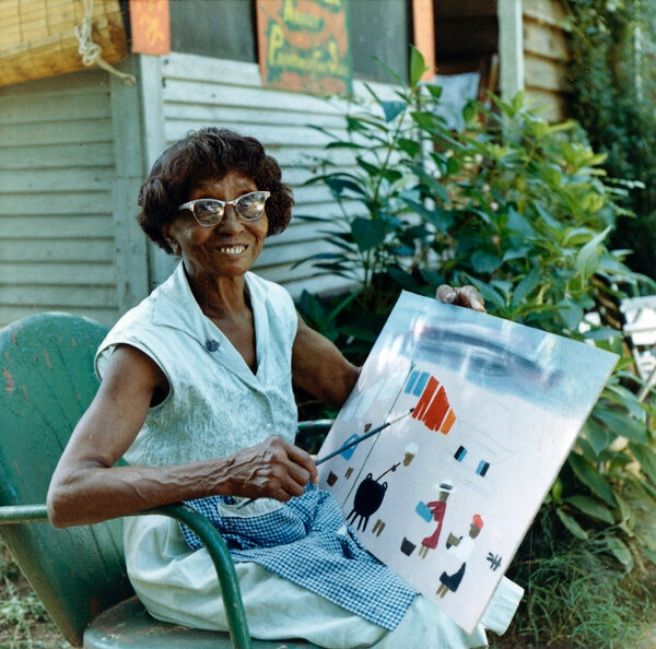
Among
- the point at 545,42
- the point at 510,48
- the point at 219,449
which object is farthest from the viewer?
the point at 545,42

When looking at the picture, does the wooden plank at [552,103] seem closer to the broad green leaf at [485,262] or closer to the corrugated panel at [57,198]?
the broad green leaf at [485,262]

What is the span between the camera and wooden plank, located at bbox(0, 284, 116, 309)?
371cm

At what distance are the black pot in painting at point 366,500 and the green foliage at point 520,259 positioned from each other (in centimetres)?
134

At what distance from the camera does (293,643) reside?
1.83 m

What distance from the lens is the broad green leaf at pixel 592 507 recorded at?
3.68 metres

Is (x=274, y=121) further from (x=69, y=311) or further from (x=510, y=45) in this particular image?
(x=510, y=45)

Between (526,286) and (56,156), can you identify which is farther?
(56,156)

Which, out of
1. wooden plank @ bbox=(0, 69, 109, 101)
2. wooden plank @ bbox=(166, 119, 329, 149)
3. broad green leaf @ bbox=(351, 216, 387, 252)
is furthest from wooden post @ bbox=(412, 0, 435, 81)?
wooden plank @ bbox=(0, 69, 109, 101)

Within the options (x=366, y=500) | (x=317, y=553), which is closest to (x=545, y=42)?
(x=366, y=500)

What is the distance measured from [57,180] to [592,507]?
2.37 m

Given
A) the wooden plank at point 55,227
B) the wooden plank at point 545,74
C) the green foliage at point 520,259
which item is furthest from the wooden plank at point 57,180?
the wooden plank at point 545,74

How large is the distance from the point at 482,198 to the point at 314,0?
1.33 m

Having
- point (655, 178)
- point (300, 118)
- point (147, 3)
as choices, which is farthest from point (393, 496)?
point (655, 178)

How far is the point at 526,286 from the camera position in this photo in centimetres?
339
